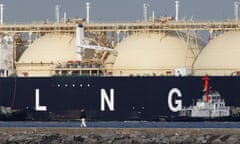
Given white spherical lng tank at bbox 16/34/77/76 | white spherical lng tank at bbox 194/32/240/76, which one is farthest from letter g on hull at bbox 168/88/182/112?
white spherical lng tank at bbox 16/34/77/76

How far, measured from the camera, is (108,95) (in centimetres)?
6550

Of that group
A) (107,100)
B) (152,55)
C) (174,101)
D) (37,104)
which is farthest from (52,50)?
(174,101)

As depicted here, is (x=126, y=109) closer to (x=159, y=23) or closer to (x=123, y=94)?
(x=123, y=94)

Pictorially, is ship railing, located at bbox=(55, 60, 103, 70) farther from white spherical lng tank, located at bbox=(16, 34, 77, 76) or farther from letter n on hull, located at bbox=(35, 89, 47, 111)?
letter n on hull, located at bbox=(35, 89, 47, 111)

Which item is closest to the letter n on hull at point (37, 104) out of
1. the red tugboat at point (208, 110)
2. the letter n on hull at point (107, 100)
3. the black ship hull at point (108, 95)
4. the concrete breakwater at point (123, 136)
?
the black ship hull at point (108, 95)

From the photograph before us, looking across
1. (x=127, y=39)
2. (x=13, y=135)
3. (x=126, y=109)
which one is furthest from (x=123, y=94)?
(x=13, y=135)

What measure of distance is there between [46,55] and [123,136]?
26494mm

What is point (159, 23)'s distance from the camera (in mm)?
68500

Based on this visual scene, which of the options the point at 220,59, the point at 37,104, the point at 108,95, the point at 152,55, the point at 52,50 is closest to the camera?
the point at 220,59

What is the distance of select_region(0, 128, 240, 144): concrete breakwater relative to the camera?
4303 cm

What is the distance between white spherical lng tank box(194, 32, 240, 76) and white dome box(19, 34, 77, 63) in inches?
334

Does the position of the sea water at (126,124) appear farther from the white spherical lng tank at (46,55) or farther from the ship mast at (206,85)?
the white spherical lng tank at (46,55)

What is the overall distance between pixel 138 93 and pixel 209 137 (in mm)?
21964

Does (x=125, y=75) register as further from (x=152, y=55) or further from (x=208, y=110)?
(x=208, y=110)
